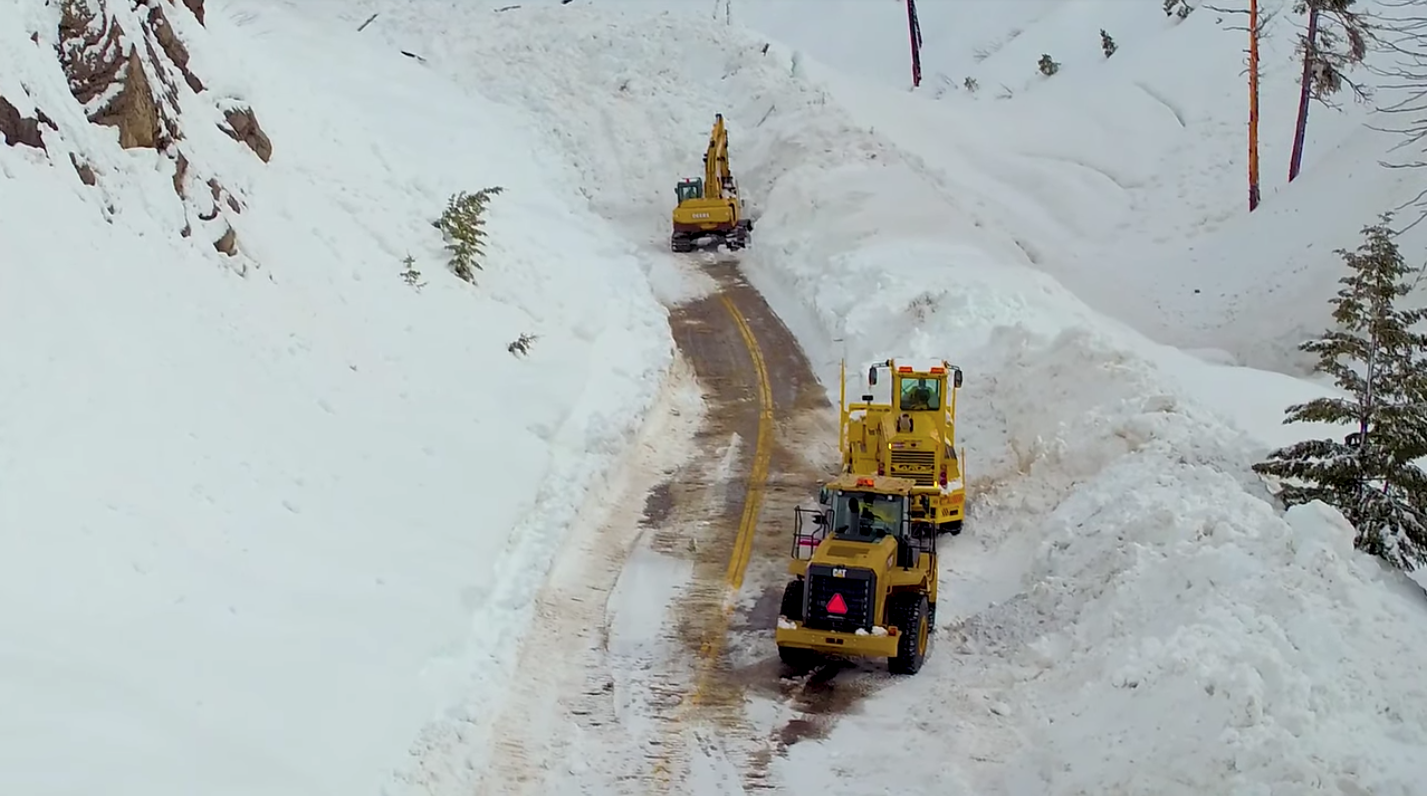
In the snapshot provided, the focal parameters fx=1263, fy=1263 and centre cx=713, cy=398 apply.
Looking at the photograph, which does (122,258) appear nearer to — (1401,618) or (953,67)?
(1401,618)

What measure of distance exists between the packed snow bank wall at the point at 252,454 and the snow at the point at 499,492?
5cm

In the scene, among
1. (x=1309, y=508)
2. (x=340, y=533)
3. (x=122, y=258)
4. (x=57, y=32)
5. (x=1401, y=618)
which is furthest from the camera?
(x=57, y=32)

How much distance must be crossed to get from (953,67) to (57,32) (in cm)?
4508

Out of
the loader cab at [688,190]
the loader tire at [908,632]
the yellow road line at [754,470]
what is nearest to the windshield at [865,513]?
the loader tire at [908,632]

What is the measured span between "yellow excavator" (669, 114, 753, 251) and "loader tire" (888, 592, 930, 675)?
2240 cm

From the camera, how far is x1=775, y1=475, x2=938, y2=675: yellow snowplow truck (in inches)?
534

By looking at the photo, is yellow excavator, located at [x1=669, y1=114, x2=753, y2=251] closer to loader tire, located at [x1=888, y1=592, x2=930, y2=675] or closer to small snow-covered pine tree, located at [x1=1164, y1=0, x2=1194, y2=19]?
loader tire, located at [x1=888, y1=592, x2=930, y2=675]

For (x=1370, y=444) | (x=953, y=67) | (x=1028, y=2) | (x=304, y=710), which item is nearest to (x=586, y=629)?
(x=304, y=710)

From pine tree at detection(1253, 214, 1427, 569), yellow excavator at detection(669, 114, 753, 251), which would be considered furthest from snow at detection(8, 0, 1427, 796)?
yellow excavator at detection(669, 114, 753, 251)

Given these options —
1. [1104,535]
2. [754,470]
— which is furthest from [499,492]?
[1104,535]

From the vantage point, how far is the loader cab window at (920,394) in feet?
60.5

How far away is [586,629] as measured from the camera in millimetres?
14805

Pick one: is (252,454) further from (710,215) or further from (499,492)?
(710,215)

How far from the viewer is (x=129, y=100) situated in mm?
17047
